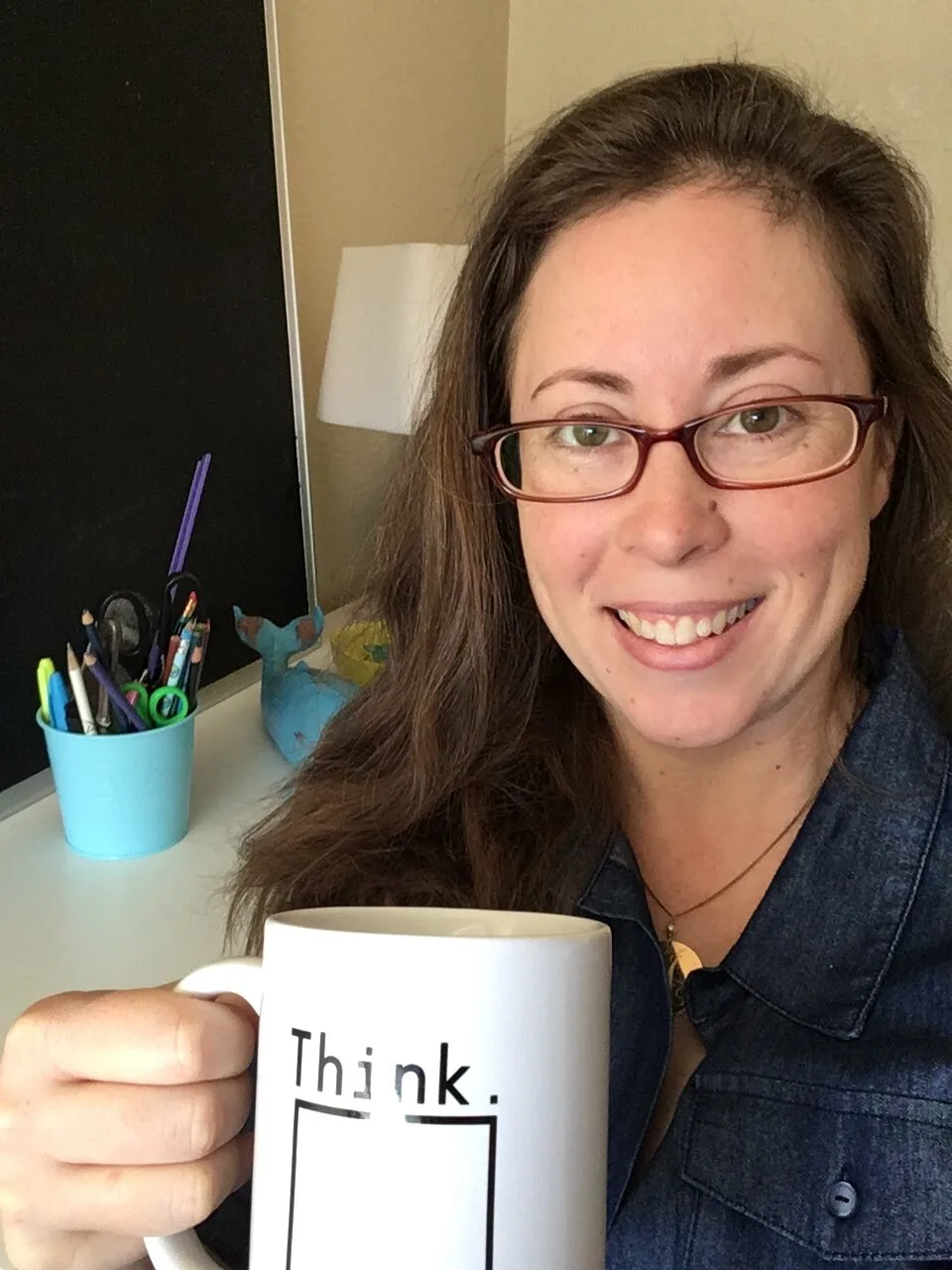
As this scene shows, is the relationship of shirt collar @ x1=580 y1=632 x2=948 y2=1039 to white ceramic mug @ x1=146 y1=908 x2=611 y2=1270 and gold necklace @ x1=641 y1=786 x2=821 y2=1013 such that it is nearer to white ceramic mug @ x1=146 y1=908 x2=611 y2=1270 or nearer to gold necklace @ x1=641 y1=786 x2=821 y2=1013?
gold necklace @ x1=641 y1=786 x2=821 y2=1013

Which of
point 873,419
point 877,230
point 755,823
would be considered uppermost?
→ point 877,230

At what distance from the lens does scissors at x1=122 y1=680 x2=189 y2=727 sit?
1009 millimetres

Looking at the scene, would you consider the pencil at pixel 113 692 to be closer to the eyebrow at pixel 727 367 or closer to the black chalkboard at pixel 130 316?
the black chalkboard at pixel 130 316

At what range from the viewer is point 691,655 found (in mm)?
741

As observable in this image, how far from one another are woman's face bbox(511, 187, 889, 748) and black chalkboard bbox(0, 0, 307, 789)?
1.75 feet

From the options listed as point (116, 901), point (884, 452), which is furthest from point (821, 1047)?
point (116, 901)

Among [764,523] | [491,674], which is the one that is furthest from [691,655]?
[491,674]

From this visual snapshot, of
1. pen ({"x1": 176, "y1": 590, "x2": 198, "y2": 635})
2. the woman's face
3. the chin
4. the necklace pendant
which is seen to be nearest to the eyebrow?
the woman's face

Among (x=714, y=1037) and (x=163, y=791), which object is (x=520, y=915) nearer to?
(x=714, y=1037)

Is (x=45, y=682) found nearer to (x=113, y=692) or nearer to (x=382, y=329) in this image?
(x=113, y=692)

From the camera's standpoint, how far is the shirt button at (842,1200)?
604 millimetres

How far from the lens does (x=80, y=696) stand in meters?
0.96

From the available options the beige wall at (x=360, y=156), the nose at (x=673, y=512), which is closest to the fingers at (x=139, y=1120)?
the nose at (x=673, y=512)

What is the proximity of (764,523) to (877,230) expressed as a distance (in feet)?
0.83
